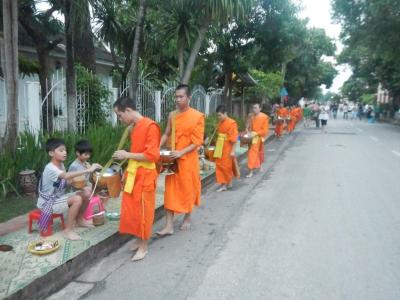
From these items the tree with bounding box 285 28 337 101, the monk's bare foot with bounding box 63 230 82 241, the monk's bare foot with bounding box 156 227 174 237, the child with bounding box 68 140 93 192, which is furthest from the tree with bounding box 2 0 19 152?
the tree with bounding box 285 28 337 101

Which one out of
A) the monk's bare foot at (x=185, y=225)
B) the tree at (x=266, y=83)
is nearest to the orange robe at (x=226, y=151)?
the monk's bare foot at (x=185, y=225)

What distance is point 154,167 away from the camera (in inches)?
178

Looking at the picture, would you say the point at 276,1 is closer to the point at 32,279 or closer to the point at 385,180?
the point at 385,180

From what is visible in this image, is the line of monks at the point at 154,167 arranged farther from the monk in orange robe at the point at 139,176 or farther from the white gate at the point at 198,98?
the white gate at the point at 198,98

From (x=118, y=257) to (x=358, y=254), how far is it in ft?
8.16

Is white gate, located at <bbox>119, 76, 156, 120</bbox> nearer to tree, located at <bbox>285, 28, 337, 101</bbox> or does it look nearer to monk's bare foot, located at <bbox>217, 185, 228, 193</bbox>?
monk's bare foot, located at <bbox>217, 185, 228, 193</bbox>

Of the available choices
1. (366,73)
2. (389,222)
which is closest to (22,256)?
(389,222)

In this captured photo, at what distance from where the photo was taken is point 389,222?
6.02 metres

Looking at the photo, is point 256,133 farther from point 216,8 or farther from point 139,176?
point 139,176

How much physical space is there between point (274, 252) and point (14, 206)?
3.39m

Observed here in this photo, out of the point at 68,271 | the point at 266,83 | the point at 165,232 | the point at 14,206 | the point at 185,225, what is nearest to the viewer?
the point at 68,271

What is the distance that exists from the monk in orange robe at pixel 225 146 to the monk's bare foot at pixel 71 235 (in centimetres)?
370

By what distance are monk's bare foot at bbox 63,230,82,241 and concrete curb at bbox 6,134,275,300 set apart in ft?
0.81

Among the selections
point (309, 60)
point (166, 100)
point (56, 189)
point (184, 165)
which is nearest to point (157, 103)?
point (166, 100)
